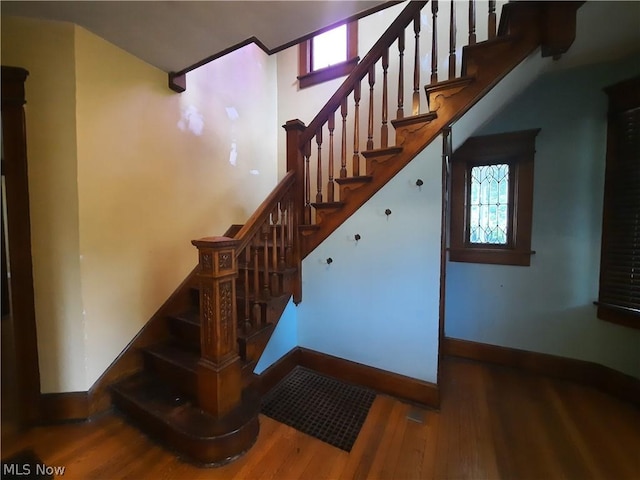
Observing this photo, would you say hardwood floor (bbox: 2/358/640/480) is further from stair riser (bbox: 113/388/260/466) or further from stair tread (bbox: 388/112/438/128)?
stair tread (bbox: 388/112/438/128)

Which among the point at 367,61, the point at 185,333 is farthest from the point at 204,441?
the point at 367,61

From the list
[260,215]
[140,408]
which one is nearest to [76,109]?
[260,215]

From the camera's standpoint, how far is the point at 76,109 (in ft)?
5.33

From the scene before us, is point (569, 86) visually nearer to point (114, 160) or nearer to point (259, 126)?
point (259, 126)

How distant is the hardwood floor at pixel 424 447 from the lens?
1352 mm

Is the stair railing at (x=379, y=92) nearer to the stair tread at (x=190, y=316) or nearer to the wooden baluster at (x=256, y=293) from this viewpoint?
the wooden baluster at (x=256, y=293)

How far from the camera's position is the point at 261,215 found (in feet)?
6.04

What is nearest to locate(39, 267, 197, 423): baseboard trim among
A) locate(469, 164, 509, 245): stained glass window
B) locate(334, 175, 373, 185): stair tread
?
locate(334, 175, 373, 185): stair tread

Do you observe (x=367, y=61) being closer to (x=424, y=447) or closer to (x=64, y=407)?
(x=424, y=447)

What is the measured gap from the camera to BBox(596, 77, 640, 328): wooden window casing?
6.03 feet

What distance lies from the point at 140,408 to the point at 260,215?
136 cm

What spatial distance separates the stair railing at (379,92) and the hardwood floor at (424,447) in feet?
4.81

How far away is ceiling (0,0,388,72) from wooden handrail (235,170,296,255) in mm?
885

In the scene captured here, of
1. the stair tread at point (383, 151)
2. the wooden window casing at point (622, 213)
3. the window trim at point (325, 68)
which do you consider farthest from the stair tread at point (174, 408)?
the window trim at point (325, 68)
